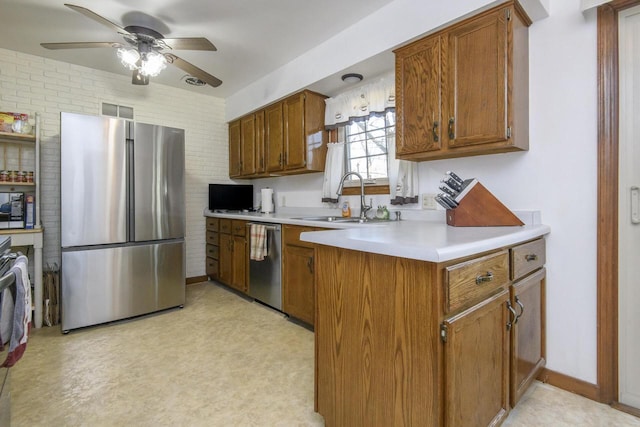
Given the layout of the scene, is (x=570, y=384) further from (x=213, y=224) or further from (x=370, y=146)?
(x=213, y=224)

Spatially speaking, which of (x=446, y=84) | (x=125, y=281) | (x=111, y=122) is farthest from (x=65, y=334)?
(x=446, y=84)

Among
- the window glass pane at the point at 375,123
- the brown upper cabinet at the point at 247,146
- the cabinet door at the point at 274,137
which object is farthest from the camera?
the brown upper cabinet at the point at 247,146

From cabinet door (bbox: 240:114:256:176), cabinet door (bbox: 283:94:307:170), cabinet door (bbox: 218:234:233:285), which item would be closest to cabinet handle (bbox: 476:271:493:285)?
cabinet door (bbox: 283:94:307:170)

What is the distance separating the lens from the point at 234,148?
4.24 metres

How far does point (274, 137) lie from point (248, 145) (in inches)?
23.8

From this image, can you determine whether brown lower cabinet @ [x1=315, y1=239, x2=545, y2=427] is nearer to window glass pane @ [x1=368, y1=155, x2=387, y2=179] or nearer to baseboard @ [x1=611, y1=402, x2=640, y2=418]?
baseboard @ [x1=611, y1=402, x2=640, y2=418]

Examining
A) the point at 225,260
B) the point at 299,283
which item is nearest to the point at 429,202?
the point at 299,283

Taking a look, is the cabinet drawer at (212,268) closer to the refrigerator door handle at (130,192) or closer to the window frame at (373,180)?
the refrigerator door handle at (130,192)

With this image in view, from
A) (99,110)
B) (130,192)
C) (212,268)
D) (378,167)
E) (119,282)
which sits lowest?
(212,268)

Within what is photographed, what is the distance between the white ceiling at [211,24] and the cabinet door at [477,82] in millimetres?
588

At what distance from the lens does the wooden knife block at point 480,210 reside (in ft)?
5.74

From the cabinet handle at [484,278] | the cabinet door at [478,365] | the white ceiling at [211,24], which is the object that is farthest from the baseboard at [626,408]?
the white ceiling at [211,24]

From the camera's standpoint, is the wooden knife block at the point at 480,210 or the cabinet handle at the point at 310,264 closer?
the wooden knife block at the point at 480,210

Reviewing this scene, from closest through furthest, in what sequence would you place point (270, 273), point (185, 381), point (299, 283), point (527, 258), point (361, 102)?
point (527, 258)
point (185, 381)
point (299, 283)
point (361, 102)
point (270, 273)
